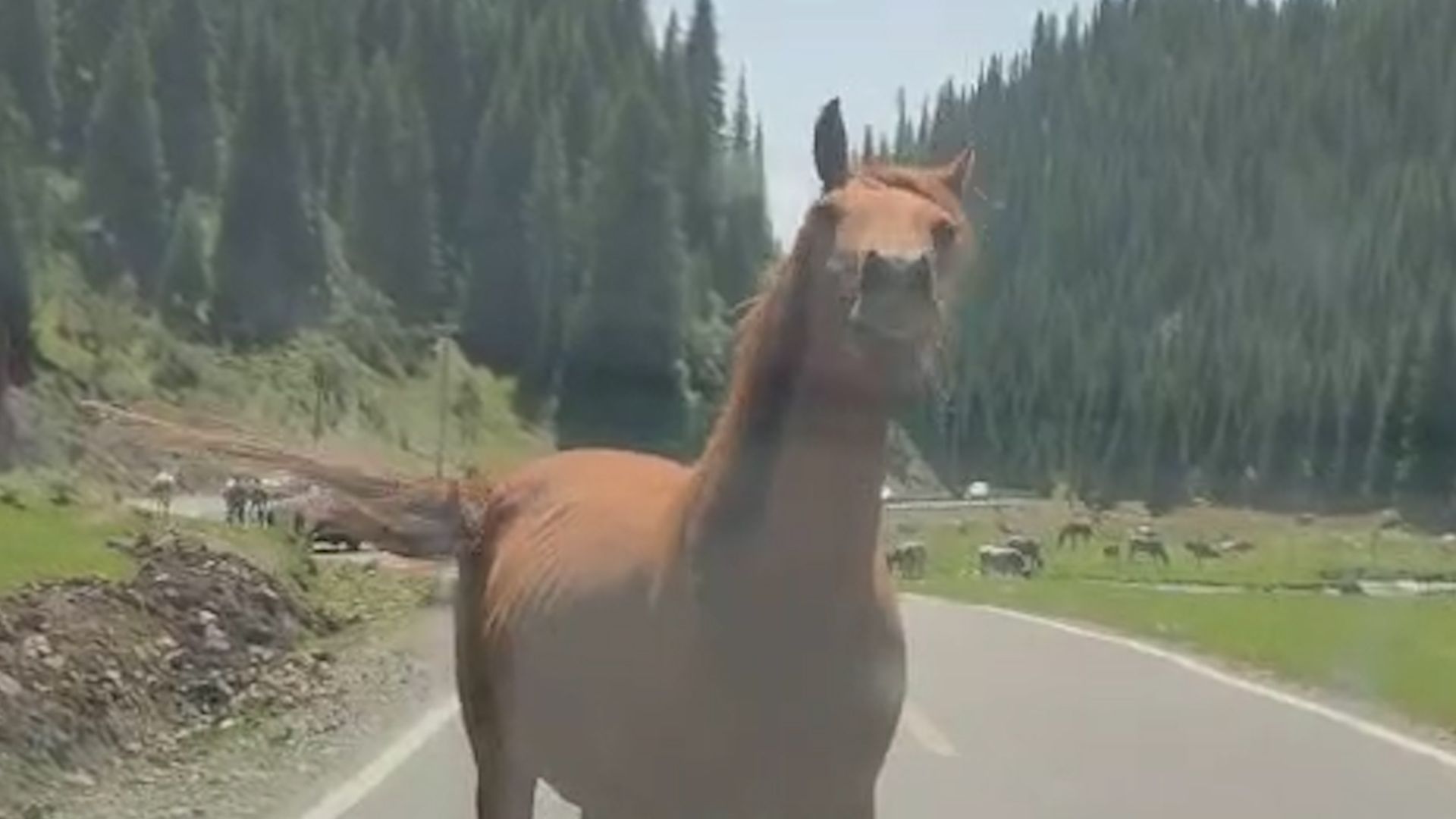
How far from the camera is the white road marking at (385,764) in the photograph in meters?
12.3

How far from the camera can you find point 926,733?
1697cm

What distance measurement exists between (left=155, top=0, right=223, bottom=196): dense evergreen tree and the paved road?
64.1 meters

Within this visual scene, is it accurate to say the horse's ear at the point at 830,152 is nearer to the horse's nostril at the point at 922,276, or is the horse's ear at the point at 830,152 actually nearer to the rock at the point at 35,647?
the horse's nostril at the point at 922,276

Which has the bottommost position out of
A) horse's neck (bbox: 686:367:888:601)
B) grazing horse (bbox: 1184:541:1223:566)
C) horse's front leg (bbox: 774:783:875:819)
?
grazing horse (bbox: 1184:541:1223:566)

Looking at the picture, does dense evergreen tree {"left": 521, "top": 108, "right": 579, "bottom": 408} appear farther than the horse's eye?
Yes

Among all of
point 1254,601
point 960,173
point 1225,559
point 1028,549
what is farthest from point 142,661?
point 1225,559

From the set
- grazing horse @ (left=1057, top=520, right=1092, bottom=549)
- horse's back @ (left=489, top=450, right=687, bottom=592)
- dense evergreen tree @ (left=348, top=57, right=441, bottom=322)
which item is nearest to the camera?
horse's back @ (left=489, top=450, right=687, bottom=592)

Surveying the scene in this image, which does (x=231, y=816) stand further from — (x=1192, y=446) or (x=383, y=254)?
(x=1192, y=446)

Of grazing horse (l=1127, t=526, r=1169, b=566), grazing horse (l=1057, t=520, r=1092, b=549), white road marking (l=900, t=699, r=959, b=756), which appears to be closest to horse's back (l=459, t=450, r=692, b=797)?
white road marking (l=900, t=699, r=959, b=756)

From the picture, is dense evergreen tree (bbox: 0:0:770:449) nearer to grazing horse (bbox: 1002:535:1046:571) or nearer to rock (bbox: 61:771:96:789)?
rock (bbox: 61:771:96:789)

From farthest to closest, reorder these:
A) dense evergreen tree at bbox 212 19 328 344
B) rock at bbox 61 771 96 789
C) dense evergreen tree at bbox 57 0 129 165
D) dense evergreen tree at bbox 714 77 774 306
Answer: dense evergreen tree at bbox 57 0 129 165, dense evergreen tree at bbox 212 19 328 344, rock at bbox 61 771 96 789, dense evergreen tree at bbox 714 77 774 306

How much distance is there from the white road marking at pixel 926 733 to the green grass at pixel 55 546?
6069 millimetres

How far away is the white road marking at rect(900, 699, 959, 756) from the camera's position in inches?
627

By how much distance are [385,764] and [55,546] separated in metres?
9.66
